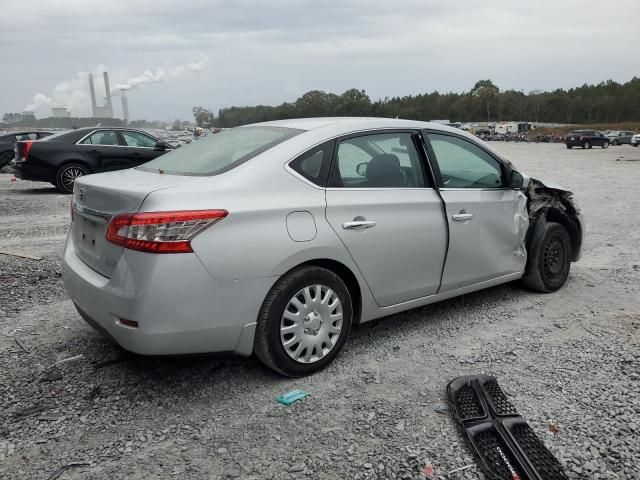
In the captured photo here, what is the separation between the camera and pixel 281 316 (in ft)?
10.8

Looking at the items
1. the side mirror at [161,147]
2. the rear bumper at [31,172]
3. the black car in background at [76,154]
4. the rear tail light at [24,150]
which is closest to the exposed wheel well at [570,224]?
the black car in background at [76,154]

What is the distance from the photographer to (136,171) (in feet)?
12.6

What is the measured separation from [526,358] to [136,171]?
2.96 metres

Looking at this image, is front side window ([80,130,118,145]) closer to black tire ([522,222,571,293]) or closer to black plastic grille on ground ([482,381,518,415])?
black tire ([522,222,571,293])

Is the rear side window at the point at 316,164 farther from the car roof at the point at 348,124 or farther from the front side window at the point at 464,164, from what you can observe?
the front side window at the point at 464,164

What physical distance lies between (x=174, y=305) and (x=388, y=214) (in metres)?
1.55

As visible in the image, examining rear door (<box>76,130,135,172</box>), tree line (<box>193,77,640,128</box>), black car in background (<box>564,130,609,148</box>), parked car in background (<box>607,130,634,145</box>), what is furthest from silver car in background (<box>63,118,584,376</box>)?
tree line (<box>193,77,640,128</box>)

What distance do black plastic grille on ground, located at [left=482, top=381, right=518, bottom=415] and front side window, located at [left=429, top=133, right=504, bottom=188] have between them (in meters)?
1.52

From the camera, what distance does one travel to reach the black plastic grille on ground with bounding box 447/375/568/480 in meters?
2.58

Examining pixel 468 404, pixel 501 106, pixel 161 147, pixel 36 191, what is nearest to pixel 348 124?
pixel 468 404

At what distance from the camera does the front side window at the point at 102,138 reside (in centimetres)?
1231

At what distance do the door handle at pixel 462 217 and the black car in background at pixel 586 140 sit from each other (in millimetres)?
43971

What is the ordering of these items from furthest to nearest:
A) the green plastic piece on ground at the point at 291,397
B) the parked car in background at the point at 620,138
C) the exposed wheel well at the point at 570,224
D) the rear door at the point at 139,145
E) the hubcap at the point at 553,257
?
the parked car in background at the point at 620,138 < the rear door at the point at 139,145 < the exposed wheel well at the point at 570,224 < the hubcap at the point at 553,257 < the green plastic piece on ground at the point at 291,397

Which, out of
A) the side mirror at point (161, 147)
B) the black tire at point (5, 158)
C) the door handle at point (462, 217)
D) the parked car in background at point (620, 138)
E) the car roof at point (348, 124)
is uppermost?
the car roof at point (348, 124)
